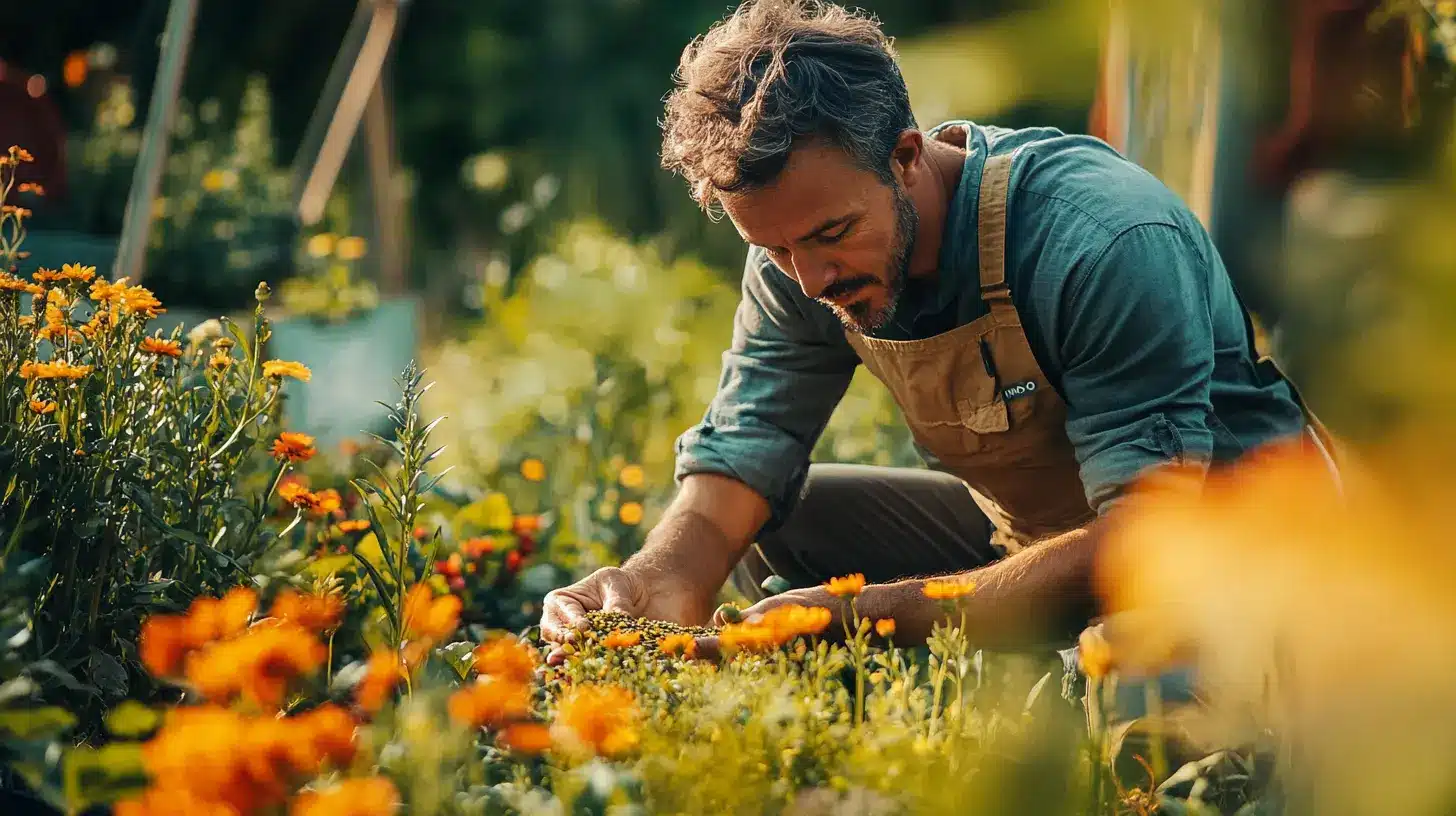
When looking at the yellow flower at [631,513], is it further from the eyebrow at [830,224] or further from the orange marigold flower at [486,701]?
the orange marigold flower at [486,701]

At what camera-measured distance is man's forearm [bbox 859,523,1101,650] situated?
1854mm

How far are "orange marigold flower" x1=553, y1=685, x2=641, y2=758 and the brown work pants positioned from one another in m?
1.31

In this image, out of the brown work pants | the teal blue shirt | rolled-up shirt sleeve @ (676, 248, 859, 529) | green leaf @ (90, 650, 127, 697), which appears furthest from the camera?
the brown work pants

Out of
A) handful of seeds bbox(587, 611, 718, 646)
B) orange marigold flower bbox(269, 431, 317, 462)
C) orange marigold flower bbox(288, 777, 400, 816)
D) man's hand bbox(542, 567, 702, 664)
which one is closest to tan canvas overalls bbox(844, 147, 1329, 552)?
man's hand bbox(542, 567, 702, 664)

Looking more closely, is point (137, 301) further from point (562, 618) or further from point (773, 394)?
point (773, 394)

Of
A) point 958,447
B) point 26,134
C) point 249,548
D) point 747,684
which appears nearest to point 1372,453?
point 747,684

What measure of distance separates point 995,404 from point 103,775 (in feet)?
4.77

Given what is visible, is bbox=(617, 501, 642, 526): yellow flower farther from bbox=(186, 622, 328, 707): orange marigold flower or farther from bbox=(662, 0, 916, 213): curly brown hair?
bbox=(186, 622, 328, 707): orange marigold flower

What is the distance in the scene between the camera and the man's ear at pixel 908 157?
6.73 ft

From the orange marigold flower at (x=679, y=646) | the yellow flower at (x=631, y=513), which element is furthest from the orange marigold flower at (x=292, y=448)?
the yellow flower at (x=631, y=513)

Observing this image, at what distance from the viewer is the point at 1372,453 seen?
35 centimetres

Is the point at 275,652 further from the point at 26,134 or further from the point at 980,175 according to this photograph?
the point at 26,134

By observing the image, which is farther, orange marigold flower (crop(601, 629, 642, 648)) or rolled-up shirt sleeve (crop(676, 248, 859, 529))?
rolled-up shirt sleeve (crop(676, 248, 859, 529))

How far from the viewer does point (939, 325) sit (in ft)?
7.35
